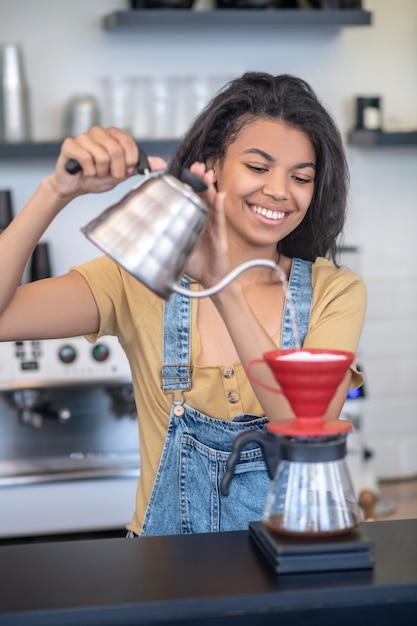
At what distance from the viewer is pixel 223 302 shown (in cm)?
153

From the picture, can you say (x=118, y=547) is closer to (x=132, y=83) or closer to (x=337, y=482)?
(x=337, y=482)

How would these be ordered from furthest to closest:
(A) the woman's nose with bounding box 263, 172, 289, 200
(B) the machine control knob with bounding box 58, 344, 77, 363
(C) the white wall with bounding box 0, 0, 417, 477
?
(C) the white wall with bounding box 0, 0, 417, 477, (B) the machine control knob with bounding box 58, 344, 77, 363, (A) the woman's nose with bounding box 263, 172, 289, 200

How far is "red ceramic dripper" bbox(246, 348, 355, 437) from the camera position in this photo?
4.05 ft

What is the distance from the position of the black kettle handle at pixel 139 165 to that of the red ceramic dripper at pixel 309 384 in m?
0.32

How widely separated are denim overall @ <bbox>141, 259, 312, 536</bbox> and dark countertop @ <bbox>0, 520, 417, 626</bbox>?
0.26m

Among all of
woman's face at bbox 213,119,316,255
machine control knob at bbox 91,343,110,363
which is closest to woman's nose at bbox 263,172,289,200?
woman's face at bbox 213,119,316,255

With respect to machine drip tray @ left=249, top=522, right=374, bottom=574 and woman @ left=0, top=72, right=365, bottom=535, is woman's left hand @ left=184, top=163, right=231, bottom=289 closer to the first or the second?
woman @ left=0, top=72, right=365, bottom=535

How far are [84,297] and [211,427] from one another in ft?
1.03

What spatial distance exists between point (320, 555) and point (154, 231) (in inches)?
17.9

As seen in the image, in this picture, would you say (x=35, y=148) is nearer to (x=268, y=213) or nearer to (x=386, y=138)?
(x=386, y=138)

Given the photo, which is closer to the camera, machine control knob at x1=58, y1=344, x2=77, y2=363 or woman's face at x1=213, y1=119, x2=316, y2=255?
woman's face at x1=213, y1=119, x2=316, y2=255

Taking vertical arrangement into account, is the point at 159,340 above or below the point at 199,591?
above

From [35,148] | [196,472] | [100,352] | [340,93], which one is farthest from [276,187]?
[340,93]

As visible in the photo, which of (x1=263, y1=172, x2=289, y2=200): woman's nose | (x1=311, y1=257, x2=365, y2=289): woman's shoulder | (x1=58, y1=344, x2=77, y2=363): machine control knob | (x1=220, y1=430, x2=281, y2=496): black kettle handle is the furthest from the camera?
(x1=58, y1=344, x2=77, y2=363): machine control knob
